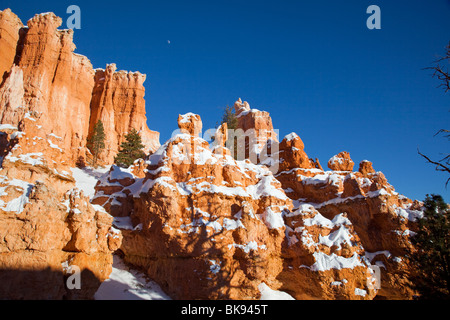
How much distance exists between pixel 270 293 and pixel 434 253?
7.56 m

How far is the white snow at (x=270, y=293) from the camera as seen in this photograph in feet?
46.6

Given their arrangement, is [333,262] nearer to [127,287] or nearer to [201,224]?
[201,224]

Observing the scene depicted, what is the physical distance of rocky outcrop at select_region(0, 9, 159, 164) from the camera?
38.1 m

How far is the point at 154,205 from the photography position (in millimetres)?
14266

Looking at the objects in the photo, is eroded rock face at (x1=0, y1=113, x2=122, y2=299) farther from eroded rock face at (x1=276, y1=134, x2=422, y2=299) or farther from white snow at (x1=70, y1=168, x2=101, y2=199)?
white snow at (x1=70, y1=168, x2=101, y2=199)

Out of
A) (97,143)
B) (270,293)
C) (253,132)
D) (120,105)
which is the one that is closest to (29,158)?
(270,293)

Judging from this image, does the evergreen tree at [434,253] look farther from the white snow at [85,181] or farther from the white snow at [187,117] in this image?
the white snow at [85,181]

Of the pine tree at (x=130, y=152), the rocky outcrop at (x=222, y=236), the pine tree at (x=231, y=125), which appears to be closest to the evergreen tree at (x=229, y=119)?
the pine tree at (x=231, y=125)

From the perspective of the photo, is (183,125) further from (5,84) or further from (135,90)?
(135,90)

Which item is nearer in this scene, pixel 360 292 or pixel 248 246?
pixel 360 292

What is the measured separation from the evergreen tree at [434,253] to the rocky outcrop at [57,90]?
3400cm

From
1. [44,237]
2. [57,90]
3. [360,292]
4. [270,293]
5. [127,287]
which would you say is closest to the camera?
[44,237]

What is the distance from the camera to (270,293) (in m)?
14.5
